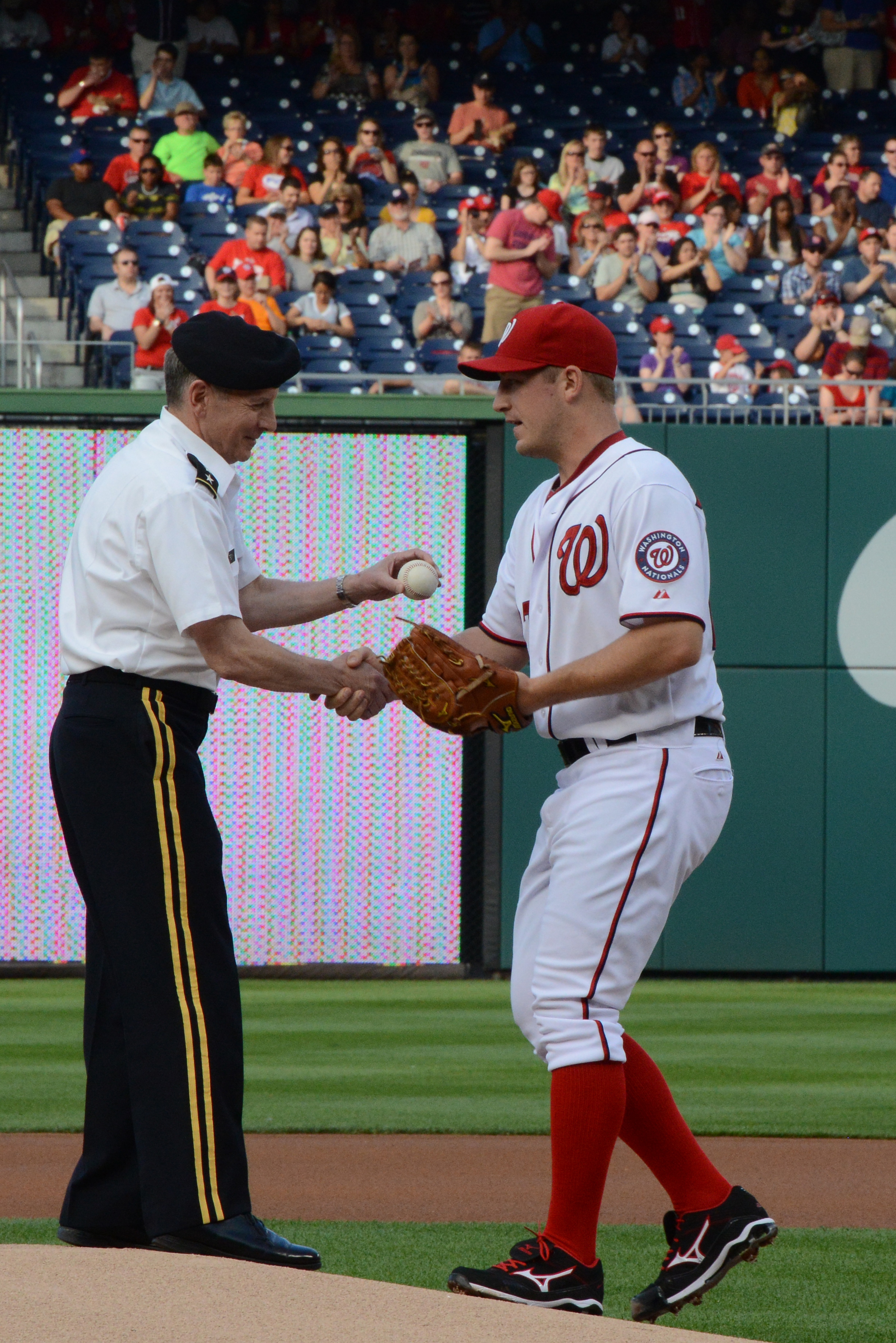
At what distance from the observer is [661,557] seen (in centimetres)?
331

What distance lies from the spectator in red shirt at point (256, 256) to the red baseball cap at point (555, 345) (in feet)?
31.7

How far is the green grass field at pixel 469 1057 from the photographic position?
19.6 ft

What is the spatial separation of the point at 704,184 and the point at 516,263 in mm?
3589

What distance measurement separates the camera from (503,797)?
10.2 m

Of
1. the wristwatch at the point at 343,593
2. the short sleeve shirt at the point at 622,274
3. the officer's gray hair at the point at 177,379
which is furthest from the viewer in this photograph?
the short sleeve shirt at the point at 622,274

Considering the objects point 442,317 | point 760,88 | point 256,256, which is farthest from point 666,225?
point 256,256

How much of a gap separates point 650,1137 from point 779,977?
7288 millimetres

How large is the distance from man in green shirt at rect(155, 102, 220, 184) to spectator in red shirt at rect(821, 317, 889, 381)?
550cm

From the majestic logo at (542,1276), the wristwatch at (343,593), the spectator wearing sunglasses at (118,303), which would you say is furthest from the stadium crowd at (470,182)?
the majestic logo at (542,1276)

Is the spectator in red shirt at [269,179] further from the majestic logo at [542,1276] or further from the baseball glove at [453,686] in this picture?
the majestic logo at [542,1276]

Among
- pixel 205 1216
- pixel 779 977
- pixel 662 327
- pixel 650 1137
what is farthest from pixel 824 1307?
pixel 662 327

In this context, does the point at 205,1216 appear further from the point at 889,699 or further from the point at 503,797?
the point at 889,699

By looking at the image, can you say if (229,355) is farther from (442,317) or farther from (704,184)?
(704,184)

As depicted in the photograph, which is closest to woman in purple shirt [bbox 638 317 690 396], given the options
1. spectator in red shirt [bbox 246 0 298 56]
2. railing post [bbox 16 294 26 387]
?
railing post [bbox 16 294 26 387]
